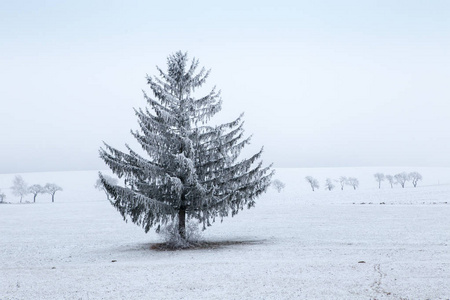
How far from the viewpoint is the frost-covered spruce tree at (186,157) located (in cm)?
1888

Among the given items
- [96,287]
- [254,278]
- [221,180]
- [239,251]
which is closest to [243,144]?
[221,180]

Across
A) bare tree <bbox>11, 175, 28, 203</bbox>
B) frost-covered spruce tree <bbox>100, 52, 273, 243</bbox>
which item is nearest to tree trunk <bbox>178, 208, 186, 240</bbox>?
frost-covered spruce tree <bbox>100, 52, 273, 243</bbox>

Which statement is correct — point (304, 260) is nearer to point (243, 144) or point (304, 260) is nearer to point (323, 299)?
point (323, 299)

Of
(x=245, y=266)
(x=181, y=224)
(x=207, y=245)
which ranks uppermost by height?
(x=181, y=224)

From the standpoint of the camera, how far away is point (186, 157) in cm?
1916

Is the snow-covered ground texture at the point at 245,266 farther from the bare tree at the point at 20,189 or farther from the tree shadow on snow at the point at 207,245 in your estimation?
the bare tree at the point at 20,189

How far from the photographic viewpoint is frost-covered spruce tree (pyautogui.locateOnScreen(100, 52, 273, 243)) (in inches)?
743

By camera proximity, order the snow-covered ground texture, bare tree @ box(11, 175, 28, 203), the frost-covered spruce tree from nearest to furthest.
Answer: the snow-covered ground texture, the frost-covered spruce tree, bare tree @ box(11, 175, 28, 203)

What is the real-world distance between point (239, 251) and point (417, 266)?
734 cm

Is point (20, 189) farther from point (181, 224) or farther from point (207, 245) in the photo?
point (207, 245)

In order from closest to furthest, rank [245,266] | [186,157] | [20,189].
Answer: [245,266] → [186,157] → [20,189]

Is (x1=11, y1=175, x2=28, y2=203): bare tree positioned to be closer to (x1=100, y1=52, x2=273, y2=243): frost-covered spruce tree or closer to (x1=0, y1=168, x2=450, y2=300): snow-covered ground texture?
(x1=0, y1=168, x2=450, y2=300): snow-covered ground texture

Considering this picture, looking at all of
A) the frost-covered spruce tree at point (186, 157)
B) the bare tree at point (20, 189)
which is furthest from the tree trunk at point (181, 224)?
the bare tree at point (20, 189)

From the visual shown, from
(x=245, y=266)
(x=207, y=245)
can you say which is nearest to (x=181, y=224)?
(x=207, y=245)
